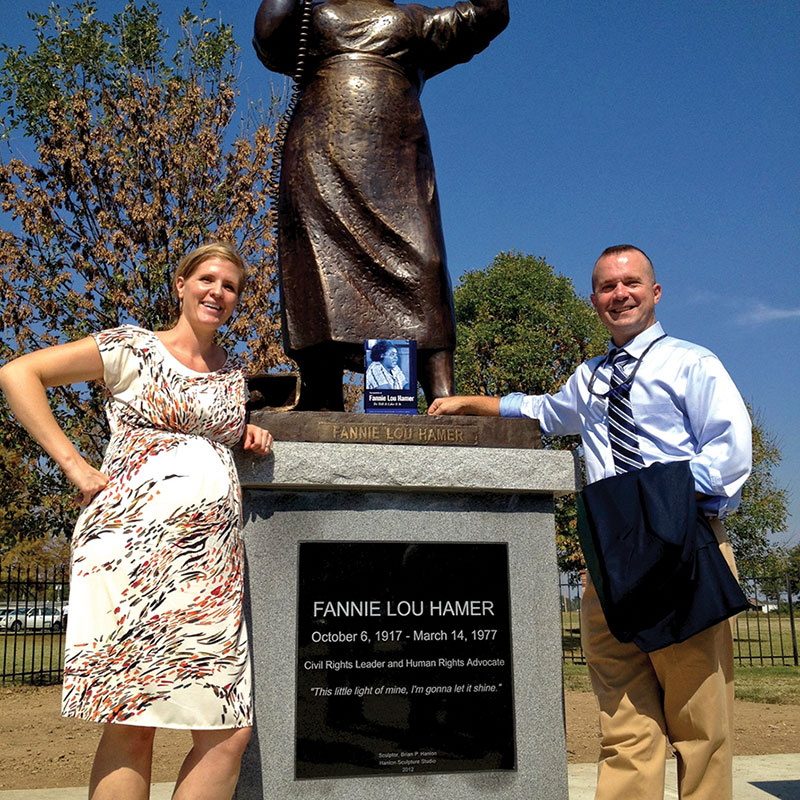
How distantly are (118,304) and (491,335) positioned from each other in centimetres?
996

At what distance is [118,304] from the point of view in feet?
35.8

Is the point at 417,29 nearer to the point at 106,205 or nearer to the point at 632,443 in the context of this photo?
the point at 632,443

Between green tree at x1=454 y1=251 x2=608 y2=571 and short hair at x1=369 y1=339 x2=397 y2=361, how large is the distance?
13.3 m

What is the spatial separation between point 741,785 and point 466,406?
2.90 meters

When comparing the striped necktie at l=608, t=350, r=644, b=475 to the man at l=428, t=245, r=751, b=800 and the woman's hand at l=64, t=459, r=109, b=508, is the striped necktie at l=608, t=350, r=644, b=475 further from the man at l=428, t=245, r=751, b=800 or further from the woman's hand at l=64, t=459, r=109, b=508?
the woman's hand at l=64, t=459, r=109, b=508

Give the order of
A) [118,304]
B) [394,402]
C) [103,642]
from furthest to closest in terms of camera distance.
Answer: [118,304] < [394,402] < [103,642]

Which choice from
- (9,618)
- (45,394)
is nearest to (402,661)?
(45,394)

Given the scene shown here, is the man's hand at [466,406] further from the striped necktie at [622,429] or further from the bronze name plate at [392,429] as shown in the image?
the striped necktie at [622,429]

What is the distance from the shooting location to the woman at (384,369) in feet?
11.4

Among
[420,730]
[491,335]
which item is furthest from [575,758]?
[491,335]

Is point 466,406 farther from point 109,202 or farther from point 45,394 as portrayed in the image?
point 109,202

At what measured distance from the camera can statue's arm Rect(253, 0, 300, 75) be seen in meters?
4.07

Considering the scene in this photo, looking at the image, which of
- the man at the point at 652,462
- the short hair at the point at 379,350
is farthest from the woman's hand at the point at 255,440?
the man at the point at 652,462

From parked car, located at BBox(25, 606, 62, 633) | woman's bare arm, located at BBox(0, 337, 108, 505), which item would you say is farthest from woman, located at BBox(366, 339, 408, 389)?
parked car, located at BBox(25, 606, 62, 633)
